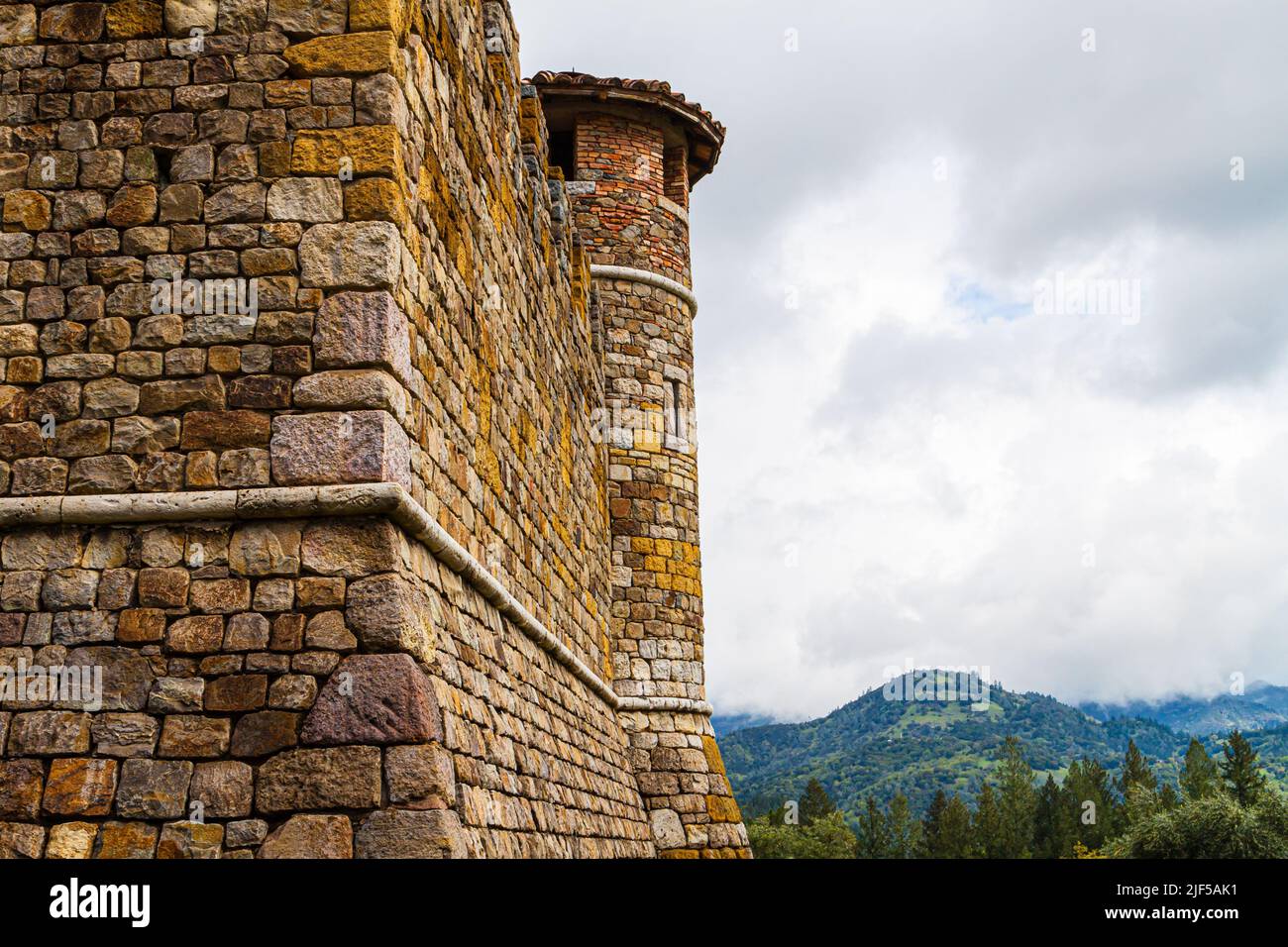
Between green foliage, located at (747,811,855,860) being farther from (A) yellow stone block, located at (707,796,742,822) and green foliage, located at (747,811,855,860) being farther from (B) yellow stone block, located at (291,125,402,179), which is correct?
(B) yellow stone block, located at (291,125,402,179)

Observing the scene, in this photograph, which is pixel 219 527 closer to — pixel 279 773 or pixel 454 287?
pixel 279 773

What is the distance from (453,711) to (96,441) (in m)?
1.92

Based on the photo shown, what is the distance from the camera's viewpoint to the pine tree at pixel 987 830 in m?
60.0

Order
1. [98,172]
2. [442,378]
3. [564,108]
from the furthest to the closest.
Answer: [564,108] → [442,378] → [98,172]

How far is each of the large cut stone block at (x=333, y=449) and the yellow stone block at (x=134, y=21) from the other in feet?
6.52

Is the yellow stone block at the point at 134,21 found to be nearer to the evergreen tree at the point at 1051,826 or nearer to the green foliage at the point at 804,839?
the green foliage at the point at 804,839

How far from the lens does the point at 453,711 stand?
19.2 ft

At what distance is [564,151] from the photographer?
14906 millimetres

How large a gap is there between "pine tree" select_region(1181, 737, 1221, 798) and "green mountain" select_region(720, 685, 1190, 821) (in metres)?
40.4

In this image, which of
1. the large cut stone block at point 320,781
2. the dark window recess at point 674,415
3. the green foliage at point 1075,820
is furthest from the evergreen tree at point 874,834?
the large cut stone block at point 320,781

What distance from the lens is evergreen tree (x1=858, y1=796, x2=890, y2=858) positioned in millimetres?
66688

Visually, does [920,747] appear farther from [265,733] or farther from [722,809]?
[265,733]
